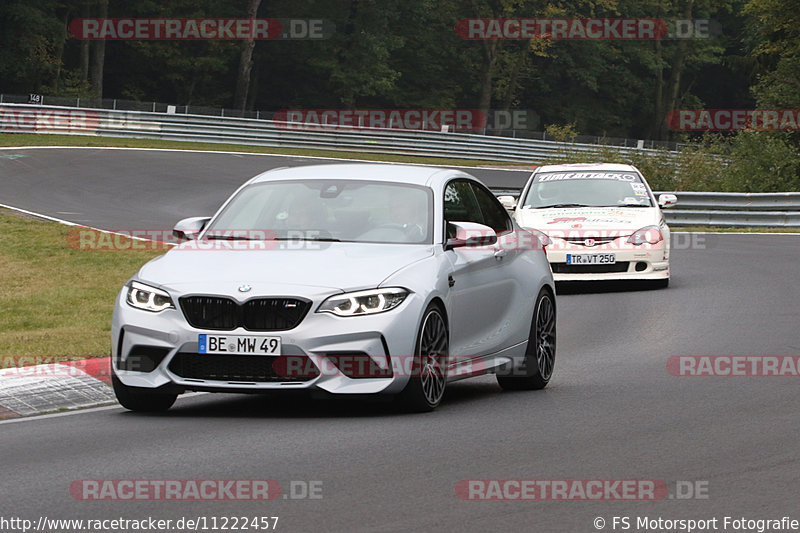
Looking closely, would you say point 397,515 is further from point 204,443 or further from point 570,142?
point 570,142

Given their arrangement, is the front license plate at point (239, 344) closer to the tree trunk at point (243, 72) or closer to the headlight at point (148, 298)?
the headlight at point (148, 298)

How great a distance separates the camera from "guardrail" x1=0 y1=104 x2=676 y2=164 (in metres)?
51.3

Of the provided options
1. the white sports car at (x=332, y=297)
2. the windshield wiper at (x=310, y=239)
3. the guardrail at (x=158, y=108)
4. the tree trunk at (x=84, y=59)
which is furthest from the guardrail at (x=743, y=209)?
the tree trunk at (x=84, y=59)

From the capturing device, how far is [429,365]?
29.3ft

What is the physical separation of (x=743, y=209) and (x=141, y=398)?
23770 mm

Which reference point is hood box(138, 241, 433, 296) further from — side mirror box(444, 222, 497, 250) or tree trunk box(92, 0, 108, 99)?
tree trunk box(92, 0, 108, 99)

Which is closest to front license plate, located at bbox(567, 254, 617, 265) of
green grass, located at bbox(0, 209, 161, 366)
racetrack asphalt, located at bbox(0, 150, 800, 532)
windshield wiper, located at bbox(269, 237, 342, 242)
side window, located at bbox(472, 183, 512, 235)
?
racetrack asphalt, located at bbox(0, 150, 800, 532)

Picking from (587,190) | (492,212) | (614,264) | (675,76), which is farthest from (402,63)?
(492,212)

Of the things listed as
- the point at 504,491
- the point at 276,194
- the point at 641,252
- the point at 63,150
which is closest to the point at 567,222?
the point at 641,252

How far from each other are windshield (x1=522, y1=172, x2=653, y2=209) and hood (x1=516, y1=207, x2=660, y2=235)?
228mm

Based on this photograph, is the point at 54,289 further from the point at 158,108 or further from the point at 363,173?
the point at 158,108

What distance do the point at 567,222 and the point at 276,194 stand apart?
907cm

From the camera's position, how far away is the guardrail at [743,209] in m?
30.8

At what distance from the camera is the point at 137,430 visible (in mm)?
8445
